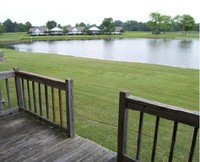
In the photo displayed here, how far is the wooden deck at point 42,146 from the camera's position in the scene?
8.67 feet

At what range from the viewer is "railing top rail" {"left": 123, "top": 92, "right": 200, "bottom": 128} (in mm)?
1704

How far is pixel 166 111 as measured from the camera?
188 centimetres

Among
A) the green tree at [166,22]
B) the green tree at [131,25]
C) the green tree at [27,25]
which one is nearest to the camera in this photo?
the green tree at [166,22]

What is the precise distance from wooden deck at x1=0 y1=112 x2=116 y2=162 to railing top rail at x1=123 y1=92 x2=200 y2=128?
923mm

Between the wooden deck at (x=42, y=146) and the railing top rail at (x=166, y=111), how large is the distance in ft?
3.03

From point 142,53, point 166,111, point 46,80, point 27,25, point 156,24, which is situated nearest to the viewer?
point 166,111

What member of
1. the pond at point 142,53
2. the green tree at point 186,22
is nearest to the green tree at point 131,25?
the green tree at point 186,22

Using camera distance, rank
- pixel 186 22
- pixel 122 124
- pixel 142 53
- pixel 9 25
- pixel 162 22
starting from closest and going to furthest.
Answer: pixel 122 124 < pixel 142 53 < pixel 186 22 < pixel 162 22 < pixel 9 25

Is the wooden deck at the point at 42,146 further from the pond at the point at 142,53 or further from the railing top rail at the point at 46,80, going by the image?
the pond at the point at 142,53

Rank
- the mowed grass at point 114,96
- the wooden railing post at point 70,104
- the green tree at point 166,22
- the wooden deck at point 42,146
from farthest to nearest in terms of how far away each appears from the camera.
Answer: the green tree at point 166,22
the mowed grass at point 114,96
the wooden railing post at point 70,104
the wooden deck at point 42,146

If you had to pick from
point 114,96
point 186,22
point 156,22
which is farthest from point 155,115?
point 156,22

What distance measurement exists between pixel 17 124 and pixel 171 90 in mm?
4710

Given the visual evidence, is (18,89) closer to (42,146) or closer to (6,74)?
(6,74)

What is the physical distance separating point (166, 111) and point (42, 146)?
6.18 feet
